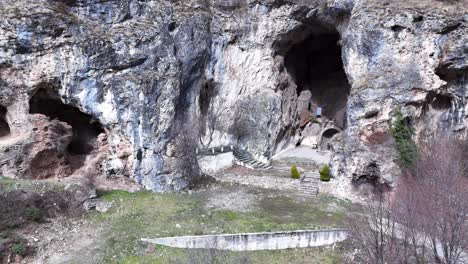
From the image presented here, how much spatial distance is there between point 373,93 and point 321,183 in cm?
607

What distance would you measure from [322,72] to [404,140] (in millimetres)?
18434

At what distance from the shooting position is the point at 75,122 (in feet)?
73.4

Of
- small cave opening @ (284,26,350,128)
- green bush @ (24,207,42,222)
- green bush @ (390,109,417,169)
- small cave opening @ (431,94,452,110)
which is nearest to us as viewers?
green bush @ (24,207,42,222)

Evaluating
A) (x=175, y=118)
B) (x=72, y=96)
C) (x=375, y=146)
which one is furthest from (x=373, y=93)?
(x=72, y=96)

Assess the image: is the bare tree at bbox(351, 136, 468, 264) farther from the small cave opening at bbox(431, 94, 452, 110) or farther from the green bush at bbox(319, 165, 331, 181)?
the small cave opening at bbox(431, 94, 452, 110)

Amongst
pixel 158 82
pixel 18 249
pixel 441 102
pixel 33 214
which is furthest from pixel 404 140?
pixel 18 249

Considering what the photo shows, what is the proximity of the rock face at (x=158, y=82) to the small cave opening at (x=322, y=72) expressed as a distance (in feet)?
24.3

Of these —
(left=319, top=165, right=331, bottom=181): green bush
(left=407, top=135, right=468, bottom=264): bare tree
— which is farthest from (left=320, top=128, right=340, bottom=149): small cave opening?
(left=407, top=135, right=468, bottom=264): bare tree

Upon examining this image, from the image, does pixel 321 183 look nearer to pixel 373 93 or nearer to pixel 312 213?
pixel 312 213

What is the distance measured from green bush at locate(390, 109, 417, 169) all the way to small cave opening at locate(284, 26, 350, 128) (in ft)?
40.7

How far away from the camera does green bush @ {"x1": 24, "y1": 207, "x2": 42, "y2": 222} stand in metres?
14.3

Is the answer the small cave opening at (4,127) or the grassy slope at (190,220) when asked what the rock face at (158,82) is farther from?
the grassy slope at (190,220)

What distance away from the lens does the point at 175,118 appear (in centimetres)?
2150

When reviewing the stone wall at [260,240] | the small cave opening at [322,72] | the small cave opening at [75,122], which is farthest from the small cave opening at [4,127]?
the small cave opening at [322,72]
